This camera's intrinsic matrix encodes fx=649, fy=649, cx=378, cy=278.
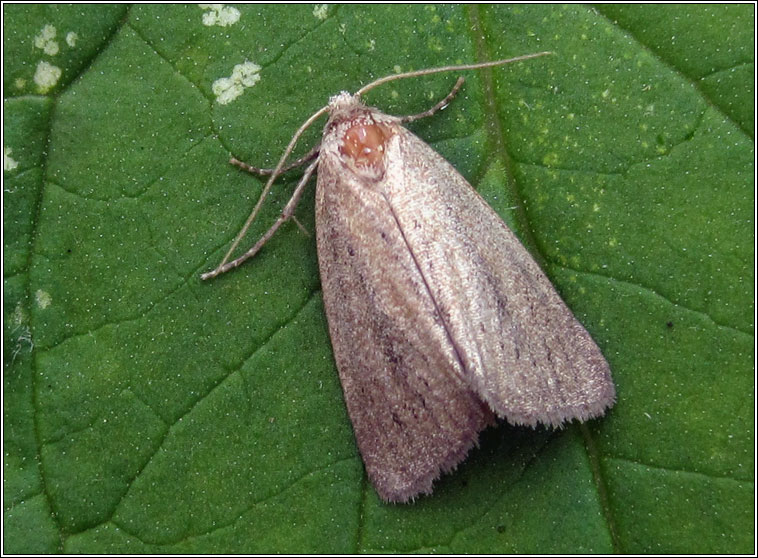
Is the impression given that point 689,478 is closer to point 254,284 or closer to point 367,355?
point 367,355

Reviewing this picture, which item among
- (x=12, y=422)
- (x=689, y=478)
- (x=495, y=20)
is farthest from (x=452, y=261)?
(x=12, y=422)

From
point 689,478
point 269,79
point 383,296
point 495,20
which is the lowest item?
point 689,478

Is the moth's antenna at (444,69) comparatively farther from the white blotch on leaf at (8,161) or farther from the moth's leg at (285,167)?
the white blotch on leaf at (8,161)

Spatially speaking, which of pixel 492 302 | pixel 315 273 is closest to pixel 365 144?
pixel 315 273

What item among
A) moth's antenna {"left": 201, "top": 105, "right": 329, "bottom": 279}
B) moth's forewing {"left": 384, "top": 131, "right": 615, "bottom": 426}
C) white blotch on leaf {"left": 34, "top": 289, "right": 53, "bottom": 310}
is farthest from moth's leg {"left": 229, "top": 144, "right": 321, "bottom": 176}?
white blotch on leaf {"left": 34, "top": 289, "right": 53, "bottom": 310}

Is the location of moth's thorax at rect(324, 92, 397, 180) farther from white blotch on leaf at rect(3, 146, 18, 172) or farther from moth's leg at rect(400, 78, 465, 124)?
white blotch on leaf at rect(3, 146, 18, 172)

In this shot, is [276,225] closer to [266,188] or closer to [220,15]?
[266,188]
